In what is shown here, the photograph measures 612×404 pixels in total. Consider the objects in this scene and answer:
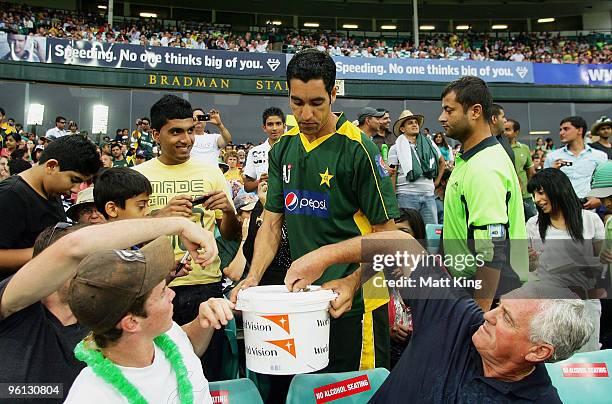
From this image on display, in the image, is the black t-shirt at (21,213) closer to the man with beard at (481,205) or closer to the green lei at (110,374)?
the green lei at (110,374)

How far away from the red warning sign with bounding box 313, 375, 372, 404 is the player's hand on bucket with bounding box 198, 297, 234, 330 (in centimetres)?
58

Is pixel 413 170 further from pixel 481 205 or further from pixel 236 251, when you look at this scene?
pixel 481 205

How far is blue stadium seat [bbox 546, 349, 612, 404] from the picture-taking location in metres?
2.31

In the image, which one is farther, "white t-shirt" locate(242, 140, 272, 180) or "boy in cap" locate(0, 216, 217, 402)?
"white t-shirt" locate(242, 140, 272, 180)

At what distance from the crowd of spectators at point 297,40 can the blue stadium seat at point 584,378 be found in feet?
58.1

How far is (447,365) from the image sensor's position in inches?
72.3

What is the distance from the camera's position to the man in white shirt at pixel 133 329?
55.3 inches

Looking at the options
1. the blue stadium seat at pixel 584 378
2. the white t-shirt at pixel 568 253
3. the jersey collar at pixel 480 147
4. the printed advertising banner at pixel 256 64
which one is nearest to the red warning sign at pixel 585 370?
the blue stadium seat at pixel 584 378

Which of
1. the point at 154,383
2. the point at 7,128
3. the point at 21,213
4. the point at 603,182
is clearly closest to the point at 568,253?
the point at 603,182

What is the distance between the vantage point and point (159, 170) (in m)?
3.07

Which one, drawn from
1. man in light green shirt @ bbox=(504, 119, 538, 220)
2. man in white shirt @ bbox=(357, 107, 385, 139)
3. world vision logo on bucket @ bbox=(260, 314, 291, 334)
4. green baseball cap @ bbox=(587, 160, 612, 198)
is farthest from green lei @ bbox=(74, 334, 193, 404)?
man in light green shirt @ bbox=(504, 119, 538, 220)

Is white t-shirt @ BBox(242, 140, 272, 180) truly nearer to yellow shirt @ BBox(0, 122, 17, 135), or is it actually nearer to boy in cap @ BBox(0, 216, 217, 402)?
boy in cap @ BBox(0, 216, 217, 402)

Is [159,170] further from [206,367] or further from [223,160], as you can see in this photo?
[223,160]

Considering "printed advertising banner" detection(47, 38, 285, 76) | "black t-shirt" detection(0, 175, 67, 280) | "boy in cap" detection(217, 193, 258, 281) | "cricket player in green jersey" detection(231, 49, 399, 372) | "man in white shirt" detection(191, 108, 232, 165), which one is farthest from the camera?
"printed advertising banner" detection(47, 38, 285, 76)
